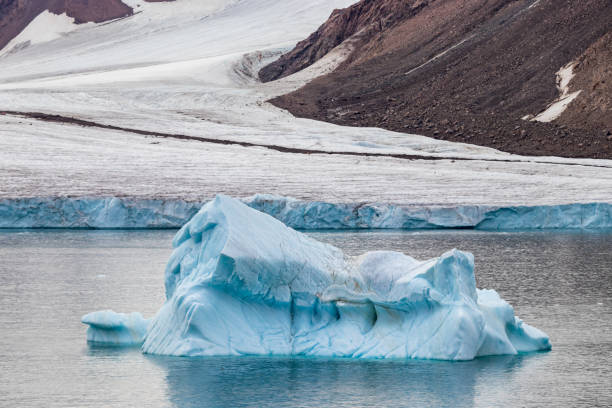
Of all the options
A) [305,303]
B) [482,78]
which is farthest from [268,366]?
[482,78]

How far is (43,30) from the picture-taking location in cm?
8100

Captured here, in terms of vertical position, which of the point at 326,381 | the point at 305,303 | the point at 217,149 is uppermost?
the point at 305,303

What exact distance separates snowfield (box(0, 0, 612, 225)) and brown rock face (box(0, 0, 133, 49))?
14848mm

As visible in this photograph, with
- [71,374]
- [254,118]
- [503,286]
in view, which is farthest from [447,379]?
[254,118]

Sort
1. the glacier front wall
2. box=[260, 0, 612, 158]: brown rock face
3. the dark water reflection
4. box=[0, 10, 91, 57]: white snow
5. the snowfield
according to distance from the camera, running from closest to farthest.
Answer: the dark water reflection < the glacier front wall < the snowfield < box=[260, 0, 612, 158]: brown rock face < box=[0, 10, 91, 57]: white snow

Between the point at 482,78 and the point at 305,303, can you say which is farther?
the point at 482,78

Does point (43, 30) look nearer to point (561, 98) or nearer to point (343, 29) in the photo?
point (343, 29)

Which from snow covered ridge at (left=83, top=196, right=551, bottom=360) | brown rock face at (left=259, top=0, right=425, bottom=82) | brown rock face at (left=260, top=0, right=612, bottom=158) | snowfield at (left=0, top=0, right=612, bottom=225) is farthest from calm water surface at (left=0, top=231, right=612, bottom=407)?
brown rock face at (left=259, top=0, right=425, bottom=82)

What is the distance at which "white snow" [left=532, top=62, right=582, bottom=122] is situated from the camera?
40656mm

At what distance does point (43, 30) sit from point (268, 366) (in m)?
75.4

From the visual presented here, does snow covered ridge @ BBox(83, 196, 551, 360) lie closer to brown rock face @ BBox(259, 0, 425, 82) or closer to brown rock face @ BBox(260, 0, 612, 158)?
brown rock face @ BBox(260, 0, 612, 158)

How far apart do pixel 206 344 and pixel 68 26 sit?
75151 mm

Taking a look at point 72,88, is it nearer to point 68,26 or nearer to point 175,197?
point 175,197

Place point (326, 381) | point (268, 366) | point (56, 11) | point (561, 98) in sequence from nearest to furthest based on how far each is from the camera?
point (326, 381) → point (268, 366) → point (561, 98) → point (56, 11)
